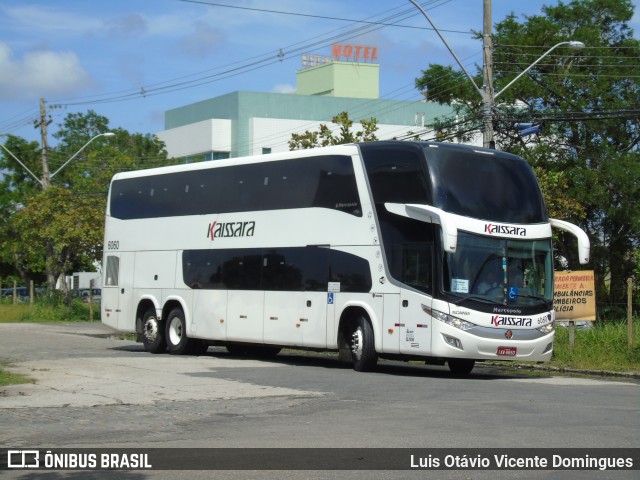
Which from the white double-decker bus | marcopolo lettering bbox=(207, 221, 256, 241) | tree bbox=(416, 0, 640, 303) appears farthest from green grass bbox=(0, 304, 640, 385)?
tree bbox=(416, 0, 640, 303)

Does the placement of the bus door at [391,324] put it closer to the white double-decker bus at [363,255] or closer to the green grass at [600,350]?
the white double-decker bus at [363,255]

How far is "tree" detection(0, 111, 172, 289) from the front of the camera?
152 ft

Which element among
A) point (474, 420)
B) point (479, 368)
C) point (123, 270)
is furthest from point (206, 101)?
point (474, 420)

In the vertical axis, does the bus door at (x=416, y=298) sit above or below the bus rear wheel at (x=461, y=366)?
above

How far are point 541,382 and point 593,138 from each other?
26.5 metres

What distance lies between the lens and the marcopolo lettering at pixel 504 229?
63.5 ft

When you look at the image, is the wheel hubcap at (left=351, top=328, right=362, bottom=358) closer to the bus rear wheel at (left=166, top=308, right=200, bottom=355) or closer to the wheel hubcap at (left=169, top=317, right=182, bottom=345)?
the bus rear wheel at (left=166, top=308, right=200, bottom=355)

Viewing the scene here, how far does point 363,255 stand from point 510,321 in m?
3.14

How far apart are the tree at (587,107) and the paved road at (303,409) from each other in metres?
21.1

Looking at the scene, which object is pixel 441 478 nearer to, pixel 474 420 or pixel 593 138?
pixel 474 420

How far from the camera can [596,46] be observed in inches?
1753

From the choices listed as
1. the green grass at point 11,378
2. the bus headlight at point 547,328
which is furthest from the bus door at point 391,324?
the green grass at point 11,378

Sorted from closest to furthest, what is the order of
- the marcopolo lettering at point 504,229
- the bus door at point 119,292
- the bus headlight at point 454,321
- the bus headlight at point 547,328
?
the bus headlight at point 454,321 → the marcopolo lettering at point 504,229 → the bus headlight at point 547,328 → the bus door at point 119,292

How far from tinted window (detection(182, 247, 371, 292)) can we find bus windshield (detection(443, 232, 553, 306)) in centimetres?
216
